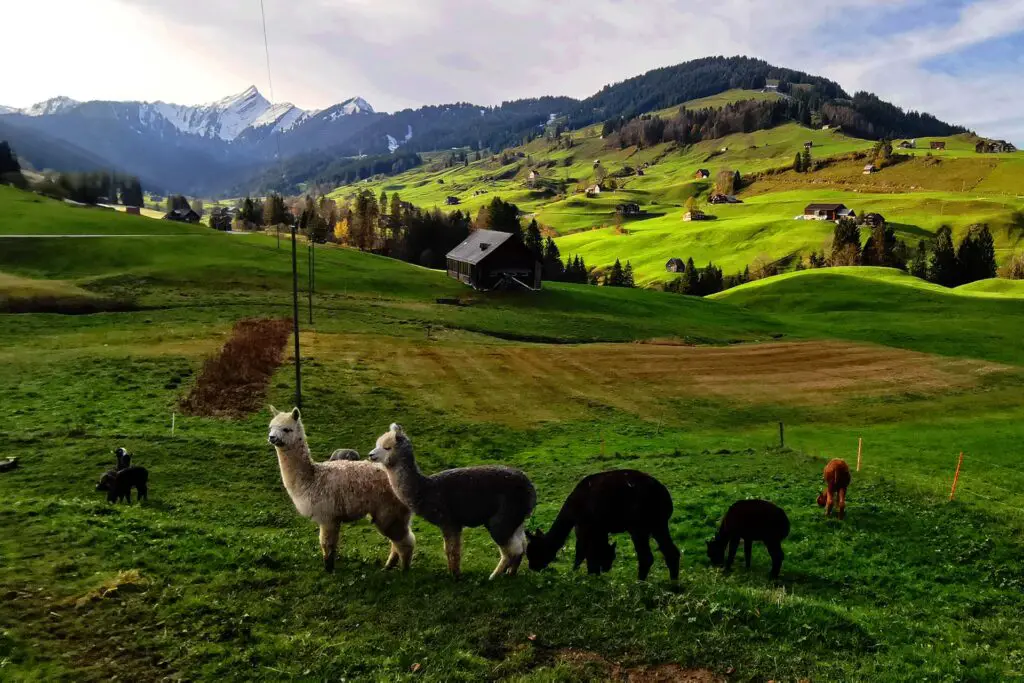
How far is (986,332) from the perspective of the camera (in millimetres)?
67188

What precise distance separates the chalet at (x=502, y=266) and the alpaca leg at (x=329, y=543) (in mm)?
69932

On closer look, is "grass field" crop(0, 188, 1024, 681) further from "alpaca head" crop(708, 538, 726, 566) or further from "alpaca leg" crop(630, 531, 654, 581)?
"alpaca head" crop(708, 538, 726, 566)

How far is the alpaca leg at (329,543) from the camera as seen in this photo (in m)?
12.6

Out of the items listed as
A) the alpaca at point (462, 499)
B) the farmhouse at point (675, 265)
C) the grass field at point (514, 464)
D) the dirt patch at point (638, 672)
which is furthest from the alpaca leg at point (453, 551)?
the farmhouse at point (675, 265)

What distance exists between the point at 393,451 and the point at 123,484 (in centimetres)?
1191

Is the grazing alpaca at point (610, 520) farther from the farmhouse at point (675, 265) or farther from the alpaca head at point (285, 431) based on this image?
the farmhouse at point (675, 265)

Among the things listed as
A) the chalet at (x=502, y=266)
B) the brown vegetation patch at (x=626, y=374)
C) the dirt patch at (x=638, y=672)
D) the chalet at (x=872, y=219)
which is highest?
the chalet at (x=872, y=219)

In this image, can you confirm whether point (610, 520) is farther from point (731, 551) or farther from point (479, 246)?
point (479, 246)

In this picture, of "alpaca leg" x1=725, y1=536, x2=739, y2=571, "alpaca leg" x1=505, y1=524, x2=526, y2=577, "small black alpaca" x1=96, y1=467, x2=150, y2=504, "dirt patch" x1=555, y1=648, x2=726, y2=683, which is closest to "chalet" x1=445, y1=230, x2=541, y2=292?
"small black alpaca" x1=96, y1=467, x2=150, y2=504

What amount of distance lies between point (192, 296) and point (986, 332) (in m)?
88.2

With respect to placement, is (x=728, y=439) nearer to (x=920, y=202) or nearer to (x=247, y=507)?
(x=247, y=507)

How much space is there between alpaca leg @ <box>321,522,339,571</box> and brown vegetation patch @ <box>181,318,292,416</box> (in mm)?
20478

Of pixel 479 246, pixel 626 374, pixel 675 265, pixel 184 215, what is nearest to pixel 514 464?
pixel 626 374

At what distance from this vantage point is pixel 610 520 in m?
11.9
